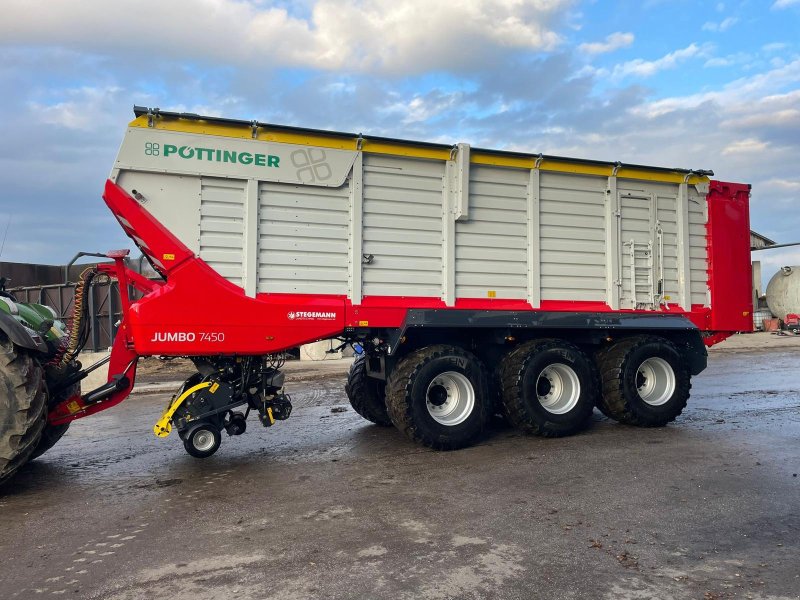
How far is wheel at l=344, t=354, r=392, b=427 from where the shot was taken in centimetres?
814

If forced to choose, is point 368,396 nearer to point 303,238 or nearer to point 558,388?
point 558,388

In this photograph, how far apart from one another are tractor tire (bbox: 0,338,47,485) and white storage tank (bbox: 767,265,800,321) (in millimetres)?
33554

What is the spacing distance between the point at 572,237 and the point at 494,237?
1.08 metres

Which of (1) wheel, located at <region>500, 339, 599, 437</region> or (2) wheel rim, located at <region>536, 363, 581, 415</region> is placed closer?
(1) wheel, located at <region>500, 339, 599, 437</region>

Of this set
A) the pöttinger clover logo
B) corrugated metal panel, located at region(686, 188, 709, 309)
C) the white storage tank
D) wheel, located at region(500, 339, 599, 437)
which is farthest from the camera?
the white storage tank

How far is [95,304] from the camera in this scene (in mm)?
19297

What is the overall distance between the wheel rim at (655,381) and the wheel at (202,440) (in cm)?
508

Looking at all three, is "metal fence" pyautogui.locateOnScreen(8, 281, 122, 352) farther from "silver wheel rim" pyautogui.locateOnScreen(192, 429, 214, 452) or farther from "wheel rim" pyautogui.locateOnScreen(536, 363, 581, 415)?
"wheel rim" pyautogui.locateOnScreen(536, 363, 581, 415)

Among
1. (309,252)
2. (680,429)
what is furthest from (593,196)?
(309,252)

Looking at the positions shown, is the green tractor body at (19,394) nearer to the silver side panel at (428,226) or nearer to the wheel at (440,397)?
the silver side panel at (428,226)

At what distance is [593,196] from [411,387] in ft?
11.2

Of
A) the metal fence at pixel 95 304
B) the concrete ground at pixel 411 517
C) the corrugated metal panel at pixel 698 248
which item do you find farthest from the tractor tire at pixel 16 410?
the metal fence at pixel 95 304

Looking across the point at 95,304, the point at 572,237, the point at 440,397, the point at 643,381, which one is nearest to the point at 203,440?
the point at 440,397

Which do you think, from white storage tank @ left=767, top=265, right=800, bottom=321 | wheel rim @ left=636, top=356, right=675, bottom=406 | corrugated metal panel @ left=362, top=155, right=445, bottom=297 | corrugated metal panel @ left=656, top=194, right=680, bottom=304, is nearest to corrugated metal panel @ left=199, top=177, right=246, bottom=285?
corrugated metal panel @ left=362, top=155, right=445, bottom=297
